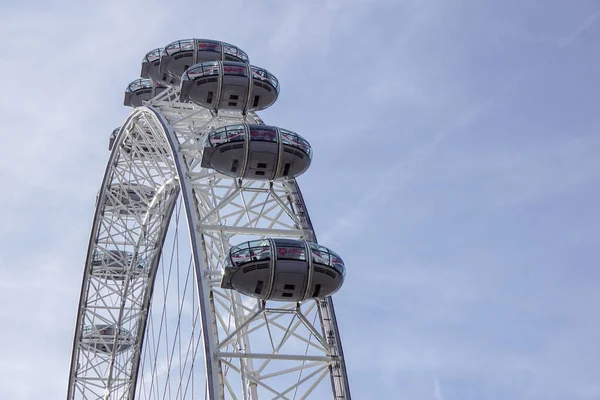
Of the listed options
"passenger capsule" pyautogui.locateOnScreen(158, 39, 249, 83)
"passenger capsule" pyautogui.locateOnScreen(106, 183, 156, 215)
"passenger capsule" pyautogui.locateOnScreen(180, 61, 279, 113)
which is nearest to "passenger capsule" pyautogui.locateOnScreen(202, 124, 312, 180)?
"passenger capsule" pyautogui.locateOnScreen(180, 61, 279, 113)

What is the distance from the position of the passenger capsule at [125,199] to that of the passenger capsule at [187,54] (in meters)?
7.93

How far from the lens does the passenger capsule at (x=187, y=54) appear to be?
128 ft

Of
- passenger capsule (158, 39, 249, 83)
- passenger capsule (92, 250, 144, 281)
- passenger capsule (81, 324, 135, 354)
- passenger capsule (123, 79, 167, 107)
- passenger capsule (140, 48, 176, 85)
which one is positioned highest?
passenger capsule (123, 79, 167, 107)

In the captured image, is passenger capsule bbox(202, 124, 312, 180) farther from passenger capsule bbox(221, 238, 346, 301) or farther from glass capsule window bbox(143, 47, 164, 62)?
glass capsule window bbox(143, 47, 164, 62)

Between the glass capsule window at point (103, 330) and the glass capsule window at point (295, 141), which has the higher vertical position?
the glass capsule window at point (103, 330)

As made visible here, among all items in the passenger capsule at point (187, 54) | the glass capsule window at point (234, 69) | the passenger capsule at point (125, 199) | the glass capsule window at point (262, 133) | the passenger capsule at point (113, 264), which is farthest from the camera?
the passenger capsule at point (113, 264)

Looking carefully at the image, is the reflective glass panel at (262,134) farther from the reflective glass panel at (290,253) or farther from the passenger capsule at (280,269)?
the reflective glass panel at (290,253)

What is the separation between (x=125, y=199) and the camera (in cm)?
4959

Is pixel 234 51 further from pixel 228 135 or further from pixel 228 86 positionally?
pixel 228 135

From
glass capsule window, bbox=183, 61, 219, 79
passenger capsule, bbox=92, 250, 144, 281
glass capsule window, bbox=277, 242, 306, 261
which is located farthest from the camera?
passenger capsule, bbox=92, 250, 144, 281

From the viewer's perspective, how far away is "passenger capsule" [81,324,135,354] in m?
50.2

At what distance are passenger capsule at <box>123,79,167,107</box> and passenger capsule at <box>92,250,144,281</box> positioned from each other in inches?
291

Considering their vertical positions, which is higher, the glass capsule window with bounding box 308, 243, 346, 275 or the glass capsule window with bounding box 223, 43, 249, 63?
the glass capsule window with bounding box 223, 43, 249, 63

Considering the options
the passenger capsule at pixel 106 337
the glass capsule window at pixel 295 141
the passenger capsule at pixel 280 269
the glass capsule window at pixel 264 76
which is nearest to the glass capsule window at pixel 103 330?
the passenger capsule at pixel 106 337
